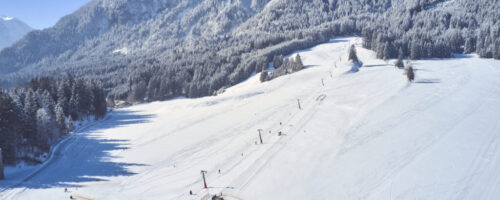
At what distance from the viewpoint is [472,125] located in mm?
44719

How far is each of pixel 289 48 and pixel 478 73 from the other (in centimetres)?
8023

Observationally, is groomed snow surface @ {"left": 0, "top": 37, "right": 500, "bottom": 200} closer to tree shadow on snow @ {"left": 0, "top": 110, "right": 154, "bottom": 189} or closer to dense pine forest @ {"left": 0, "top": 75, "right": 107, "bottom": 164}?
tree shadow on snow @ {"left": 0, "top": 110, "right": 154, "bottom": 189}

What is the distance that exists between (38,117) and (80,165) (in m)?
14.9

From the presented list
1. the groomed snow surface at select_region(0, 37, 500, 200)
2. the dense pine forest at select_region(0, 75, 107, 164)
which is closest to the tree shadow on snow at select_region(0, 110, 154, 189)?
the groomed snow surface at select_region(0, 37, 500, 200)

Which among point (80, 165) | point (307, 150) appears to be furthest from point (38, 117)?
point (307, 150)

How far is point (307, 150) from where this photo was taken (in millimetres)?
39812

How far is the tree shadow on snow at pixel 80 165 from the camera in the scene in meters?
38.1

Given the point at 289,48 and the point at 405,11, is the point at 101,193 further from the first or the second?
the point at 405,11

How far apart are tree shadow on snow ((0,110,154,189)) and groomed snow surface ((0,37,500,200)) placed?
21cm

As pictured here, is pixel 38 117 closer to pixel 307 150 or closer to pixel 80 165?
pixel 80 165

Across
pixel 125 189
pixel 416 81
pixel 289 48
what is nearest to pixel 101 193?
pixel 125 189

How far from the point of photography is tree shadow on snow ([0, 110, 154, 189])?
3806 centimetres

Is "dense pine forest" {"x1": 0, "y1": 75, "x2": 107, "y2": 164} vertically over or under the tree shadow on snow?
over

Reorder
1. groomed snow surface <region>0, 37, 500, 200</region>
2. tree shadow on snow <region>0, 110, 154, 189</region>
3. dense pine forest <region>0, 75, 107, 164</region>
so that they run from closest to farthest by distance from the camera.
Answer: groomed snow surface <region>0, 37, 500, 200</region>, tree shadow on snow <region>0, 110, 154, 189</region>, dense pine forest <region>0, 75, 107, 164</region>
